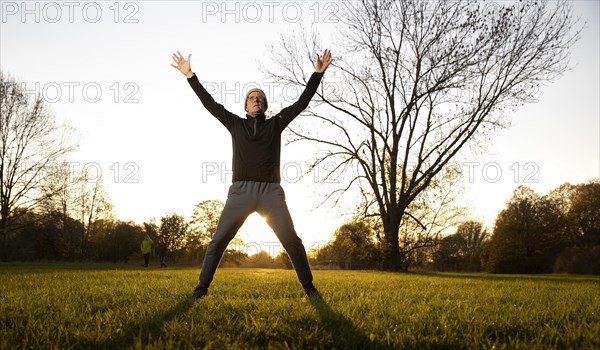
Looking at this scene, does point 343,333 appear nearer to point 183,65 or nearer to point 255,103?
point 255,103

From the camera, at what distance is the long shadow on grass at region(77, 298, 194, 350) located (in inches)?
101

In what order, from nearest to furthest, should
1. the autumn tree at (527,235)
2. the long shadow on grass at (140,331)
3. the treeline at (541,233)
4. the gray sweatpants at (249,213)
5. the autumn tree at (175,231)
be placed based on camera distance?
the long shadow on grass at (140,331)
the gray sweatpants at (249,213)
the treeline at (541,233)
the autumn tree at (527,235)
the autumn tree at (175,231)

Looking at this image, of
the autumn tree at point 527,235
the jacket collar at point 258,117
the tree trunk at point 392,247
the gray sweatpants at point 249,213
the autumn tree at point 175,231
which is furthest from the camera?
the autumn tree at point 175,231

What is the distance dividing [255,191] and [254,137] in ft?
2.10

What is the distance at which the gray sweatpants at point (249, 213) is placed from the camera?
15.0 feet

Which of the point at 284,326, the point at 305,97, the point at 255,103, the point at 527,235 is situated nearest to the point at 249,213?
the point at 255,103

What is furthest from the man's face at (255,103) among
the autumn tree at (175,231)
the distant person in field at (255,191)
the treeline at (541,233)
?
the autumn tree at (175,231)

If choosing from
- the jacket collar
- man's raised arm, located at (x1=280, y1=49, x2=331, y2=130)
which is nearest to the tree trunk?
man's raised arm, located at (x1=280, y1=49, x2=331, y2=130)

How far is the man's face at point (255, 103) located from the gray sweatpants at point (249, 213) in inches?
36.6

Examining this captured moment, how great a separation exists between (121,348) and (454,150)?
67.6ft

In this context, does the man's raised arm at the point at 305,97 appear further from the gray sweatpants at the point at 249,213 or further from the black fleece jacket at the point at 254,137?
the gray sweatpants at the point at 249,213

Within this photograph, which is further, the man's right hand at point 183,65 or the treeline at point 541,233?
the treeline at point 541,233

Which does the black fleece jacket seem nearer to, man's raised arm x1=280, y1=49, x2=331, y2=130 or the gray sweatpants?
man's raised arm x1=280, y1=49, x2=331, y2=130

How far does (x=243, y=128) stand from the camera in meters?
4.87
